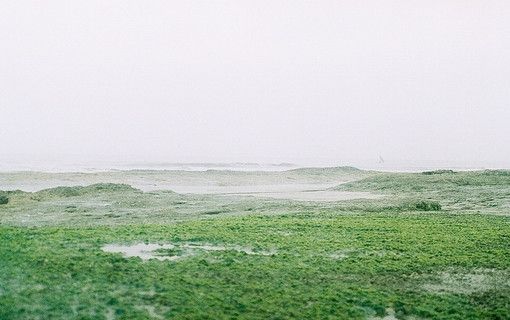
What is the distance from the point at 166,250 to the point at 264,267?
4588 mm

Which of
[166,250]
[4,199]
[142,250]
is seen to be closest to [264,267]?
[166,250]

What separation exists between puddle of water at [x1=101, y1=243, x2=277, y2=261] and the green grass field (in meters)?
0.12

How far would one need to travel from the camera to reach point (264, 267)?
16234 mm

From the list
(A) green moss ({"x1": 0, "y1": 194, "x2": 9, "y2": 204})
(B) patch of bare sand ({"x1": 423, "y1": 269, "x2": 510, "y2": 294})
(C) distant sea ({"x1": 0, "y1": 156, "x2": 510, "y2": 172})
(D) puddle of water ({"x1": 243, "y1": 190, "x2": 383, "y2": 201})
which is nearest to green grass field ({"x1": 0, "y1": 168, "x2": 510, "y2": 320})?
(B) patch of bare sand ({"x1": 423, "y1": 269, "x2": 510, "y2": 294})

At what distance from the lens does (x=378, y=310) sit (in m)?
12.5

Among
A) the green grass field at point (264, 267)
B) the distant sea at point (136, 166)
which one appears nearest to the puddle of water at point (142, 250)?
the green grass field at point (264, 267)

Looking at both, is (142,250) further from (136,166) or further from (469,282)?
(136,166)

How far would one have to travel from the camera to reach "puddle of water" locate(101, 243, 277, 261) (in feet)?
58.3

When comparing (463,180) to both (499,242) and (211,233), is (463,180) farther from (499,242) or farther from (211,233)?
(211,233)

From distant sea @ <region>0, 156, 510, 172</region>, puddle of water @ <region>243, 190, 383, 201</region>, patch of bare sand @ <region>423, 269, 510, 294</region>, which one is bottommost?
patch of bare sand @ <region>423, 269, 510, 294</region>

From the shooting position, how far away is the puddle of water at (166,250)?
58.3ft

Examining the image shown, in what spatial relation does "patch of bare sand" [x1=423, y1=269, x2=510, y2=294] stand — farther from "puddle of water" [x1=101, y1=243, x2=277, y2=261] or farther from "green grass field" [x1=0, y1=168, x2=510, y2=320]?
"puddle of water" [x1=101, y1=243, x2=277, y2=261]

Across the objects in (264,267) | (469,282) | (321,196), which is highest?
(321,196)

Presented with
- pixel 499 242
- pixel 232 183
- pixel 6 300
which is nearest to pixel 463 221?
pixel 499 242
